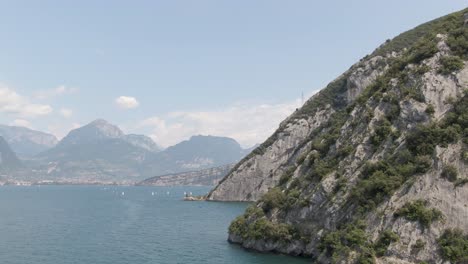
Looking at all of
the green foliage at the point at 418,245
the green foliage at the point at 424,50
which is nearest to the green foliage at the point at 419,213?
the green foliage at the point at 418,245

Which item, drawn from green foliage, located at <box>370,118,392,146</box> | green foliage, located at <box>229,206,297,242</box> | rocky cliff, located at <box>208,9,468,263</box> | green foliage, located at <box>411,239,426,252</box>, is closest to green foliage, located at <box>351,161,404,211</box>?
rocky cliff, located at <box>208,9,468,263</box>

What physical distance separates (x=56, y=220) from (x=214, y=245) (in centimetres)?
7688

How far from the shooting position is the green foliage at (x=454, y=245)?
57156mm

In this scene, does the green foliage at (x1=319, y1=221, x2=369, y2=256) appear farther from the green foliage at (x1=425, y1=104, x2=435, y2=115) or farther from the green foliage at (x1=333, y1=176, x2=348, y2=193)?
the green foliage at (x1=425, y1=104, x2=435, y2=115)

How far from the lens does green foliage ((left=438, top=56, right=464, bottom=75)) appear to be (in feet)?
262

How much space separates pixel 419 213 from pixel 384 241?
6.07 m

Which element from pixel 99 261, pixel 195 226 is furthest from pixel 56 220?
pixel 99 261

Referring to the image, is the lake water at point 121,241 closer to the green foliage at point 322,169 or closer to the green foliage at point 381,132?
the green foliage at point 322,169

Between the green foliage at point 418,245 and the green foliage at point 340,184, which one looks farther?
the green foliage at point 340,184

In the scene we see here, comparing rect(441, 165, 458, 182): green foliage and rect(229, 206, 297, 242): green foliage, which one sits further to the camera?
rect(229, 206, 297, 242): green foliage

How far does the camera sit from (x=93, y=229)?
414 ft

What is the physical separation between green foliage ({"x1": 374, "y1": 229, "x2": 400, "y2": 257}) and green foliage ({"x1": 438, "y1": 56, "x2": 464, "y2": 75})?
3370 cm

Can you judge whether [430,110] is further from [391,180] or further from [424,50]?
[424,50]

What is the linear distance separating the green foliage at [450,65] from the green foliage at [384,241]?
33705 mm
